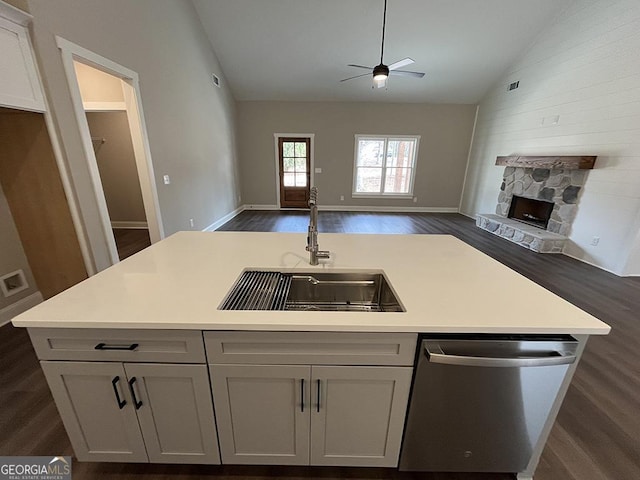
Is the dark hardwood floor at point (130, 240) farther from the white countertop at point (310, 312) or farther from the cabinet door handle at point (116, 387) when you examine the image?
the cabinet door handle at point (116, 387)

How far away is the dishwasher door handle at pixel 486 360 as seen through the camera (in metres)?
0.88

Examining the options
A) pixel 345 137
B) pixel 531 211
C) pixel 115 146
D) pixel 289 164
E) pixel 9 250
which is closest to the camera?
pixel 9 250

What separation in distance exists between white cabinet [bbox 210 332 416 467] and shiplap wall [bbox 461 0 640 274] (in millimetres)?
4298

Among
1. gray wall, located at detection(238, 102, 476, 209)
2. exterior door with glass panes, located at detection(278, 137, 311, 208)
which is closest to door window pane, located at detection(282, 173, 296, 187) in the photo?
exterior door with glass panes, located at detection(278, 137, 311, 208)

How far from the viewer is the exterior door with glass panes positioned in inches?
273

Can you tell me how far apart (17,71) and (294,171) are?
5624mm

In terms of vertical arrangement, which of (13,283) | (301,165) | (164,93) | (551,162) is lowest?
(13,283)

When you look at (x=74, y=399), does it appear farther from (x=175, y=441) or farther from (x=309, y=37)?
(x=309, y=37)

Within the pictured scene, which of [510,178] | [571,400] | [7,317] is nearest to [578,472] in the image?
[571,400]

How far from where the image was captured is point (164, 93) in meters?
3.43

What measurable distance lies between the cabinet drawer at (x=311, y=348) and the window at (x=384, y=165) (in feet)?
21.6

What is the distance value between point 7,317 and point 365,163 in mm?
6890

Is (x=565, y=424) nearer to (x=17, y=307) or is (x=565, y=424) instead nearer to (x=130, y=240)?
(x=17, y=307)

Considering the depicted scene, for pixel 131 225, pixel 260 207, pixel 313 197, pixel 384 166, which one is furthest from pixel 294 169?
pixel 313 197
